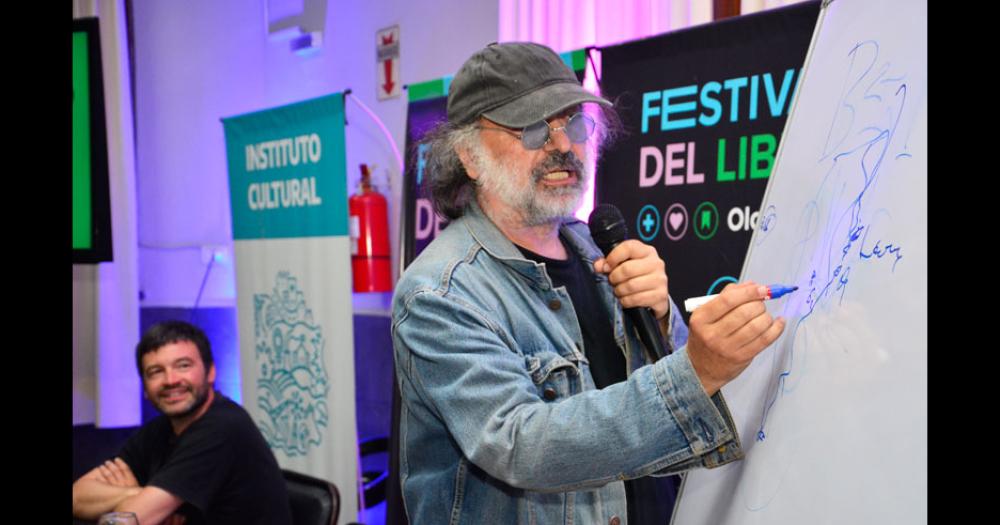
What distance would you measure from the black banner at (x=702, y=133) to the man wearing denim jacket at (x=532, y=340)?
25.9 inches

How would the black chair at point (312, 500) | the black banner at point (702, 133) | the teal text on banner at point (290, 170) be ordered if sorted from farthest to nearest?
the teal text on banner at point (290, 170)
the black chair at point (312, 500)
the black banner at point (702, 133)

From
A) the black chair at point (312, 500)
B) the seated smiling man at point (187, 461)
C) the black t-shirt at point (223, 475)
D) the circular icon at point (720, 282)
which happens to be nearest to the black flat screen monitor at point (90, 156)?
the seated smiling man at point (187, 461)

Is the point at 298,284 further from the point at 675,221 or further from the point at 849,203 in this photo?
the point at 849,203

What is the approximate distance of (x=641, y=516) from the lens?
1.61m

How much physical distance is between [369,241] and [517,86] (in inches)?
115

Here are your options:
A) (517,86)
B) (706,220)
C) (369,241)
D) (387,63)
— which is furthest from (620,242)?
(387,63)

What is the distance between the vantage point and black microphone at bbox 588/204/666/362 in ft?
4.88

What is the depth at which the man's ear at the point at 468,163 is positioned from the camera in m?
1.67

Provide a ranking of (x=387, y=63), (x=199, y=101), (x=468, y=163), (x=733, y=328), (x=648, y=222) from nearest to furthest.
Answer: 1. (x=733, y=328)
2. (x=468, y=163)
3. (x=648, y=222)
4. (x=387, y=63)
5. (x=199, y=101)

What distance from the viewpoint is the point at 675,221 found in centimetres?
257

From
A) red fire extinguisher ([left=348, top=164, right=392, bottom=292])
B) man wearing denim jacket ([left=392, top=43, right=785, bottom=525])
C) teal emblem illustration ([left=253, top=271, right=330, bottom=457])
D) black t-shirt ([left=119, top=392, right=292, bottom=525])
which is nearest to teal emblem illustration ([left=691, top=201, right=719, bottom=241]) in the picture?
man wearing denim jacket ([left=392, top=43, right=785, bottom=525])

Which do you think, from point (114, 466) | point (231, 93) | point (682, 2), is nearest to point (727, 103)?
point (682, 2)

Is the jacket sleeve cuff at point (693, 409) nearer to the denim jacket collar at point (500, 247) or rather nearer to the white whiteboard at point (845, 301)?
the white whiteboard at point (845, 301)
